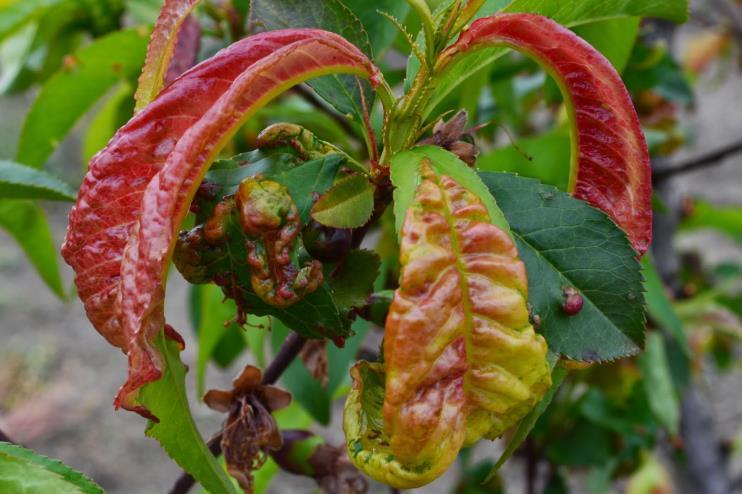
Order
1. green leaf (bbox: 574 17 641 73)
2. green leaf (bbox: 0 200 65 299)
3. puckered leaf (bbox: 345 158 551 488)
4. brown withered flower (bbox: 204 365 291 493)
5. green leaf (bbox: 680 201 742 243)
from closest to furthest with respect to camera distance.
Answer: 1. puckered leaf (bbox: 345 158 551 488)
2. brown withered flower (bbox: 204 365 291 493)
3. green leaf (bbox: 574 17 641 73)
4. green leaf (bbox: 0 200 65 299)
5. green leaf (bbox: 680 201 742 243)

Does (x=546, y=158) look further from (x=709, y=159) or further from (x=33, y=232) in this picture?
(x=33, y=232)

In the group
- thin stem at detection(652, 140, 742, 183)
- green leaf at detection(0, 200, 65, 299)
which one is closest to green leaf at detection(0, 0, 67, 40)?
green leaf at detection(0, 200, 65, 299)

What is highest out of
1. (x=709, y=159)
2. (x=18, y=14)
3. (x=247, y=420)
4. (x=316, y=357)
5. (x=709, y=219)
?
(x=18, y=14)

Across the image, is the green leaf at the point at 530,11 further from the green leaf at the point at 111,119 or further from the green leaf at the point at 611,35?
the green leaf at the point at 111,119

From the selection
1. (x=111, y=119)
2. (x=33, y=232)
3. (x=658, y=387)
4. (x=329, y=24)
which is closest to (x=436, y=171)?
(x=329, y=24)

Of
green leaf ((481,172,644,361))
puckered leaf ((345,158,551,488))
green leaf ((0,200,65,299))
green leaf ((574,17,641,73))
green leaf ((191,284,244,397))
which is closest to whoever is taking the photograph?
puckered leaf ((345,158,551,488))

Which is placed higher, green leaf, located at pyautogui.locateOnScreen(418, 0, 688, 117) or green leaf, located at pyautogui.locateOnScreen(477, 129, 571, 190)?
green leaf, located at pyautogui.locateOnScreen(418, 0, 688, 117)

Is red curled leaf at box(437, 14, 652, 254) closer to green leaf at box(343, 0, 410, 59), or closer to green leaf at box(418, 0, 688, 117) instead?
green leaf at box(418, 0, 688, 117)
